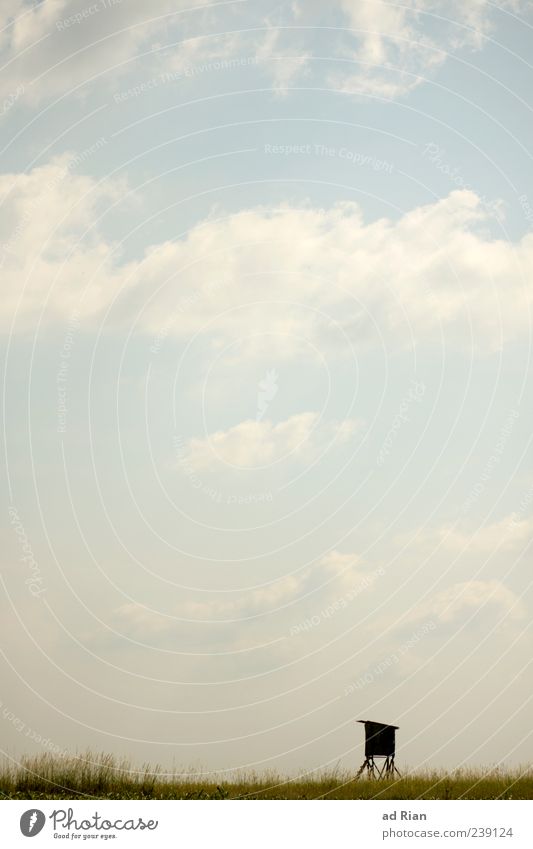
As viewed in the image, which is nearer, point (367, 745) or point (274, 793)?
point (274, 793)

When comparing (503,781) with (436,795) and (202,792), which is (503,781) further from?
(202,792)

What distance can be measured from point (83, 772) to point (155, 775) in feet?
7.08

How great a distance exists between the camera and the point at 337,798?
28.9 m
